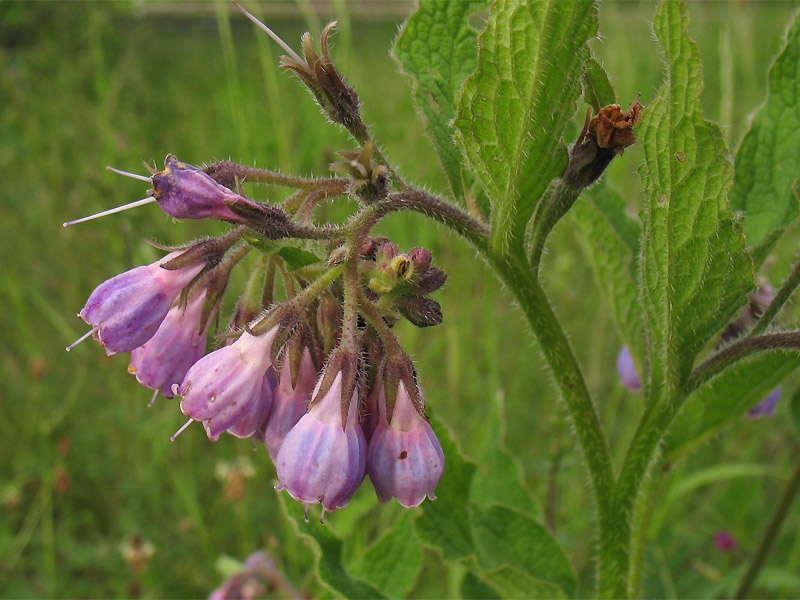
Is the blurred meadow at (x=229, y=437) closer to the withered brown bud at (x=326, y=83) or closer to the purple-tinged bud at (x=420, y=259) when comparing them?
the purple-tinged bud at (x=420, y=259)

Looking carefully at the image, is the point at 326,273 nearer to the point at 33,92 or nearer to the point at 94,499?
the point at 94,499

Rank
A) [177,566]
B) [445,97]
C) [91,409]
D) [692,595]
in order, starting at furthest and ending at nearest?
[91,409] < [177,566] < [692,595] < [445,97]

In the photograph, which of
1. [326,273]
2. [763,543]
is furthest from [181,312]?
[763,543]

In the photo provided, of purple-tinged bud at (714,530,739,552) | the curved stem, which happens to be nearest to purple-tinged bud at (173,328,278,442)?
the curved stem

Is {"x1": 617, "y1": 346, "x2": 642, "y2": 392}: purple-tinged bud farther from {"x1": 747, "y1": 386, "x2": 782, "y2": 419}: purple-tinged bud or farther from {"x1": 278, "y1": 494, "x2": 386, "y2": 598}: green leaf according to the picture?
{"x1": 278, "y1": 494, "x2": 386, "y2": 598}: green leaf

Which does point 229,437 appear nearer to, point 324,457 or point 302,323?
point 302,323
